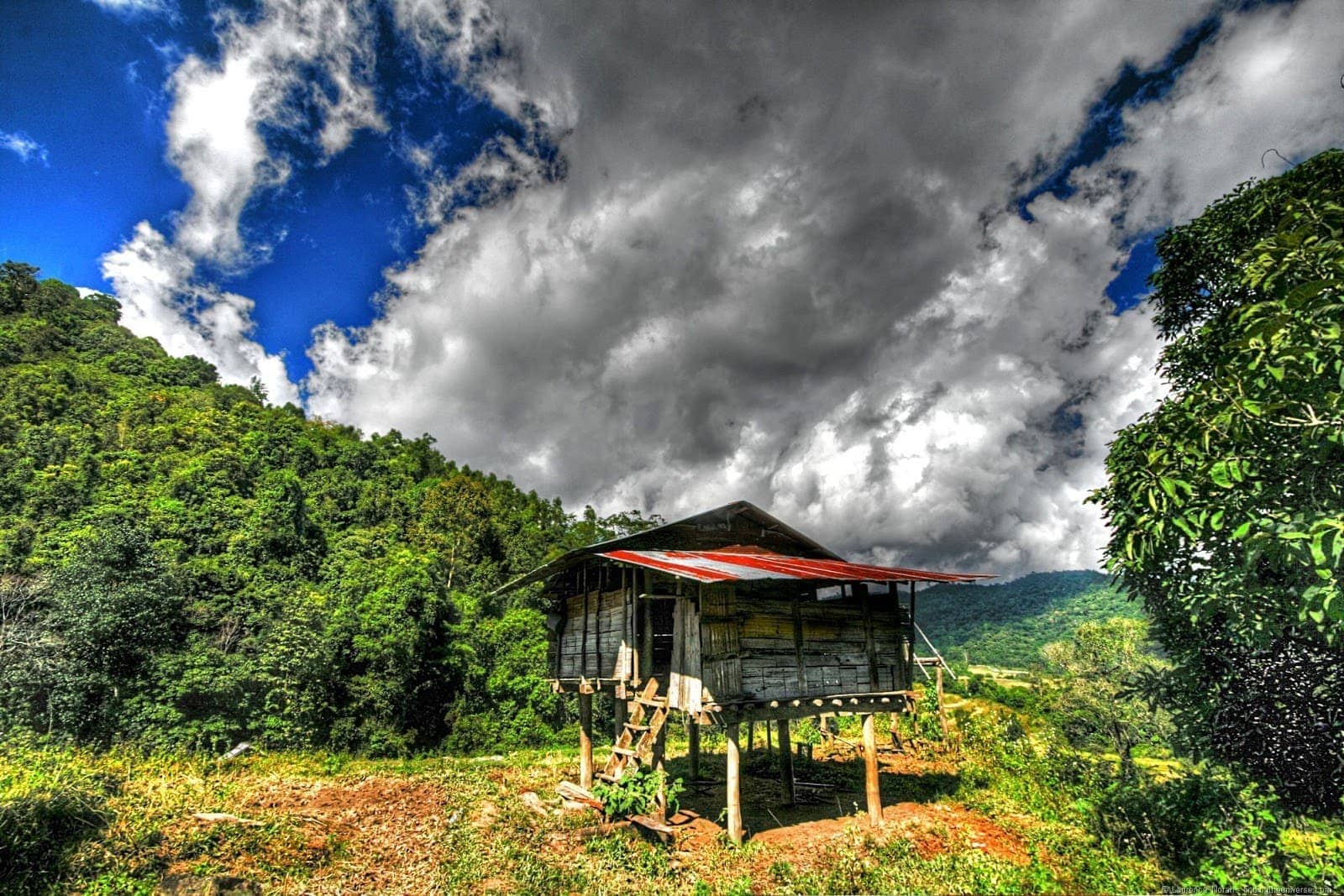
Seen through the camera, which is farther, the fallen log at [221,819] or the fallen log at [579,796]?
the fallen log at [579,796]

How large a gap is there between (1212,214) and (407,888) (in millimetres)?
19496

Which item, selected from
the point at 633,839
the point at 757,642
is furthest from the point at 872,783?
the point at 633,839

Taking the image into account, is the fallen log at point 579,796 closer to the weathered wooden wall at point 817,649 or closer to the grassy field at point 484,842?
the grassy field at point 484,842

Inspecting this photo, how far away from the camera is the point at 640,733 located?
46.6 feet

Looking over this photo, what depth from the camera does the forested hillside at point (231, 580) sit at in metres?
24.1

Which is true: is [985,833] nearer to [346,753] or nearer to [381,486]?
[346,753]

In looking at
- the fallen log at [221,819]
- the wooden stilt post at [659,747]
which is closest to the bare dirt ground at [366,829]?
the fallen log at [221,819]

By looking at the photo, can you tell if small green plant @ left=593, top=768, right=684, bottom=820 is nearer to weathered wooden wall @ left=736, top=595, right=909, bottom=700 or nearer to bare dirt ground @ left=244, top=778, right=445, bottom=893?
weathered wooden wall @ left=736, top=595, right=909, bottom=700

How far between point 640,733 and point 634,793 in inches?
61.7

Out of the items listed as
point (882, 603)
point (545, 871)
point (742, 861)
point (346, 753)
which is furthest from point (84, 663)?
point (882, 603)

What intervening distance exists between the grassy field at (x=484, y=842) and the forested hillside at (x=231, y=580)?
293 inches

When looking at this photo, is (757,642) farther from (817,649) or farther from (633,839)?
(633,839)

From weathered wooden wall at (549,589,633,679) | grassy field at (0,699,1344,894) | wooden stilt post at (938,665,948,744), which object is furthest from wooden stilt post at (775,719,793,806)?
wooden stilt post at (938,665,948,744)

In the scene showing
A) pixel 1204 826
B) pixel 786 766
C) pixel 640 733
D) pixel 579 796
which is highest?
pixel 640 733
